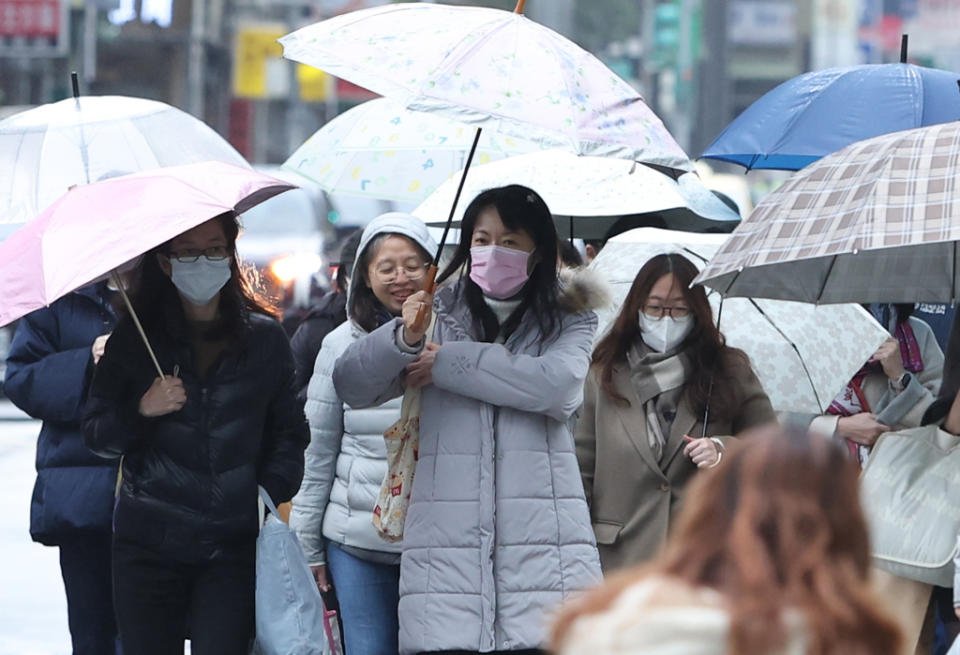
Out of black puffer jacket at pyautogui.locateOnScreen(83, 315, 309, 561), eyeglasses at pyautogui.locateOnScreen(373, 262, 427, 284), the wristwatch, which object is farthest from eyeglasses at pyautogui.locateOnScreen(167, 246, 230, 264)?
the wristwatch

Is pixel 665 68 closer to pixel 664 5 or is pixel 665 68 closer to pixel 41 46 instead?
pixel 664 5

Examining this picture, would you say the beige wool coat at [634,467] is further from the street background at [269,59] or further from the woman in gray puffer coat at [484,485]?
the street background at [269,59]

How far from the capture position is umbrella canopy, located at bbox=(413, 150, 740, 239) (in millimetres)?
7027

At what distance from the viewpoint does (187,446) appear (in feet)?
15.8

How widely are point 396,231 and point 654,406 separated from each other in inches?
39.0

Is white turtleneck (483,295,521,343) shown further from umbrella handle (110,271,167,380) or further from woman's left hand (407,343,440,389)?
umbrella handle (110,271,167,380)

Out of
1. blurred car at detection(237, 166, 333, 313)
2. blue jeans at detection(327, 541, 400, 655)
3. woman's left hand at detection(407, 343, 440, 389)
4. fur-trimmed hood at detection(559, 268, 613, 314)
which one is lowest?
blurred car at detection(237, 166, 333, 313)

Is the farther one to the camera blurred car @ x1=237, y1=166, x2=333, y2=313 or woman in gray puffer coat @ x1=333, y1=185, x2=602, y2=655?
blurred car @ x1=237, y1=166, x2=333, y2=313

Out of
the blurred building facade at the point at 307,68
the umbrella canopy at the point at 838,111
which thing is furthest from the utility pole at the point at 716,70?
the umbrella canopy at the point at 838,111

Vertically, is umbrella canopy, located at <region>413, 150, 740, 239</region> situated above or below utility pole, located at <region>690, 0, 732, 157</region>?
above

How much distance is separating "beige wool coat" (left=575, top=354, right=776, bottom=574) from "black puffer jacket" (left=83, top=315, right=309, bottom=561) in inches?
38.7

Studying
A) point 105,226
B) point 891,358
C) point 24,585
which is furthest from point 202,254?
point 24,585

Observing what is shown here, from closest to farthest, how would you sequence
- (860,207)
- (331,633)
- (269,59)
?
(860,207)
(331,633)
(269,59)

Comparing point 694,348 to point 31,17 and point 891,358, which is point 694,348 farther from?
point 31,17
